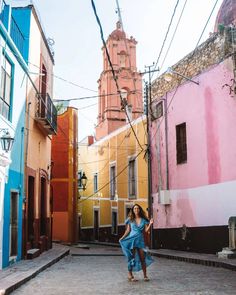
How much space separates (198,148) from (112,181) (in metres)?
14.9

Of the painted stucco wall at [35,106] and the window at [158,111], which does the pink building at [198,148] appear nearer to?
the window at [158,111]

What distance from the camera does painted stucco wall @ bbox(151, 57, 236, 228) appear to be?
46.4ft

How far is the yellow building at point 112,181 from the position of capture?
2566 centimetres

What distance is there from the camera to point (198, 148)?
15.7m

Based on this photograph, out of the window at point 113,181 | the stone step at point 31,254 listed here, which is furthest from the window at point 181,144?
the window at point 113,181

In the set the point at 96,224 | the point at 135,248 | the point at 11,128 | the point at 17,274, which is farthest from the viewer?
the point at 96,224

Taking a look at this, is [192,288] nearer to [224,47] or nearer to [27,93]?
[27,93]

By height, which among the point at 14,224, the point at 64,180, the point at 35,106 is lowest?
the point at 14,224

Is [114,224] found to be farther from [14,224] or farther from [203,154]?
[14,224]

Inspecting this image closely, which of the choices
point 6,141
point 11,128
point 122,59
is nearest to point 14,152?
point 11,128

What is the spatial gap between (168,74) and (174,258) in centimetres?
714

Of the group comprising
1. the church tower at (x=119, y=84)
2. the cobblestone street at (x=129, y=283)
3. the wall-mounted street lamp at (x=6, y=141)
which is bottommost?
the cobblestone street at (x=129, y=283)

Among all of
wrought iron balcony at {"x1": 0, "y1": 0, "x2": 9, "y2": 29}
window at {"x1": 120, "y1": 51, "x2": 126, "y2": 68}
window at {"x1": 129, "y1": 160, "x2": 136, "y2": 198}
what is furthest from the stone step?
window at {"x1": 120, "y1": 51, "x2": 126, "y2": 68}

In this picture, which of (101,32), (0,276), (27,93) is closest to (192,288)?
(0,276)
